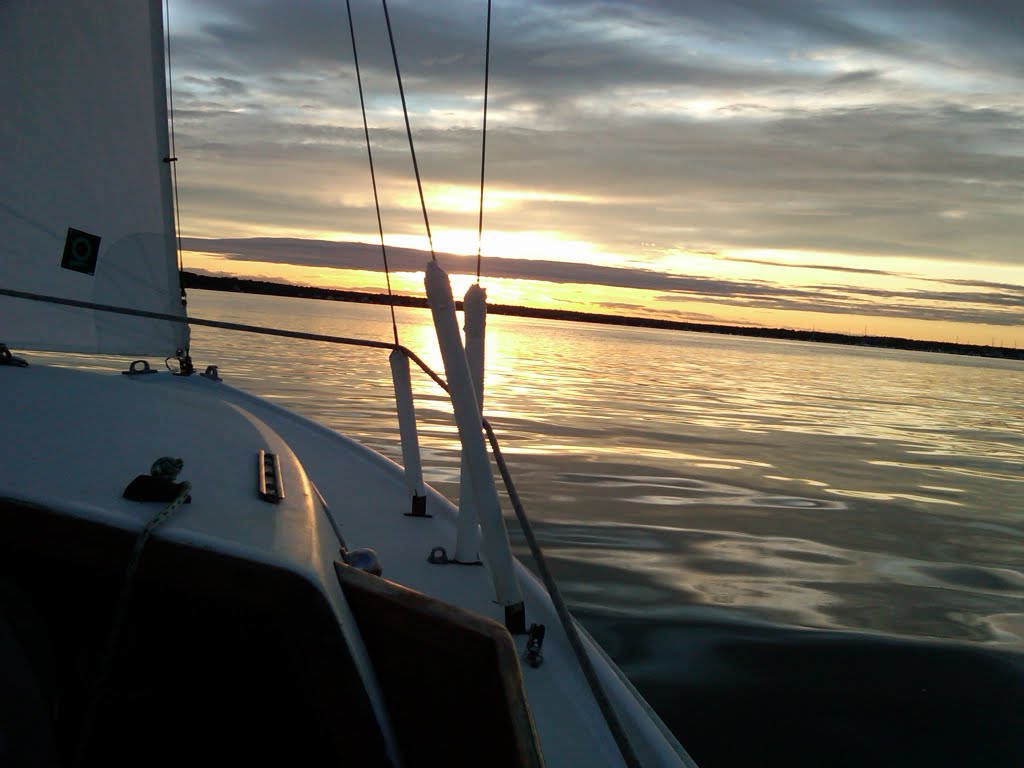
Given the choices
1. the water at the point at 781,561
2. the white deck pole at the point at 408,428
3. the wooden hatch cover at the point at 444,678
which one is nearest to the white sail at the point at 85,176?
the white deck pole at the point at 408,428

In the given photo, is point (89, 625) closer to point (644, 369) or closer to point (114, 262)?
point (114, 262)

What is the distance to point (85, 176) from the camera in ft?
15.7

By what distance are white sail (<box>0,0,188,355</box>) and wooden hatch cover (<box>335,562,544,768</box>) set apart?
3.66m

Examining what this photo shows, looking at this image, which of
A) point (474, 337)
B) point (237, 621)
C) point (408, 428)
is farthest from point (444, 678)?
point (408, 428)

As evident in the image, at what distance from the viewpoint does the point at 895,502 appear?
7953 mm

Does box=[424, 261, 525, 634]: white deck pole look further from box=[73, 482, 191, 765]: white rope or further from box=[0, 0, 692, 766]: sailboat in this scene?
box=[73, 482, 191, 765]: white rope

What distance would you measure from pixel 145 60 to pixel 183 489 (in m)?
4.14

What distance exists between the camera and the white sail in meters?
4.40

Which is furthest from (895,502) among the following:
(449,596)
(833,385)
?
(833,385)

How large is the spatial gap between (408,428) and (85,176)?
249 centimetres

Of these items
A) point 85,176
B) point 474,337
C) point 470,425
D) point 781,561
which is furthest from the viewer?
point 781,561

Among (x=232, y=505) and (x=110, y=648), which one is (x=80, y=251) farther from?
(x=110, y=648)

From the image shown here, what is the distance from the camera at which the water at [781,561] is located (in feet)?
11.6

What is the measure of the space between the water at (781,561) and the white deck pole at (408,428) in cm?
111
